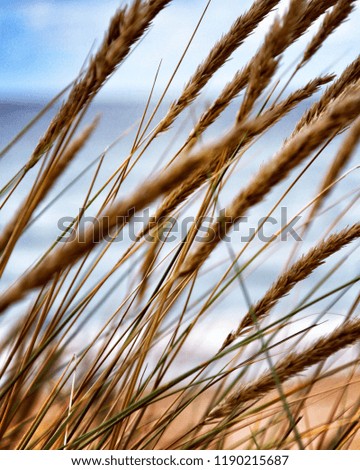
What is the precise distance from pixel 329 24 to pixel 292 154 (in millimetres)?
499

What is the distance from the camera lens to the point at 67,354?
0.96 meters

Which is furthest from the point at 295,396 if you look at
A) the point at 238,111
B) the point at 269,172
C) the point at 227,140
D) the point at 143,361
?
the point at 227,140

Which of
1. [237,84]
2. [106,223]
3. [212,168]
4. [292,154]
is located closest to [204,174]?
[212,168]

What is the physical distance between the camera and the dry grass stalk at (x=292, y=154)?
1.22 ft

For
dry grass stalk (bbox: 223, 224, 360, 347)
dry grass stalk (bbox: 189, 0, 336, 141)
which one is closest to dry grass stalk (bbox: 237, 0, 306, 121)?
dry grass stalk (bbox: 189, 0, 336, 141)

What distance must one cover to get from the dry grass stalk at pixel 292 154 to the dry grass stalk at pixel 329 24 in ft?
1.32

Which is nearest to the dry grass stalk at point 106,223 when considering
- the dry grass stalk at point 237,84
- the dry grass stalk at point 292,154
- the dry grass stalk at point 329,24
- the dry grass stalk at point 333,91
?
the dry grass stalk at point 292,154

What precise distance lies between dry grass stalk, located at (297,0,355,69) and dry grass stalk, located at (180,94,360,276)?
15.9 inches

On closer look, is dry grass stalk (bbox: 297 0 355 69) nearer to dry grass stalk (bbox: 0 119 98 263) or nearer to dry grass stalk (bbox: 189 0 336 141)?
dry grass stalk (bbox: 189 0 336 141)

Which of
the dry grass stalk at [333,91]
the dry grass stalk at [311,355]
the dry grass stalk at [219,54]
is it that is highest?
the dry grass stalk at [219,54]

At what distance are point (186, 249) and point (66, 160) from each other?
20cm

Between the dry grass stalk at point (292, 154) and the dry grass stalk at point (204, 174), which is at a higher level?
the dry grass stalk at point (204, 174)

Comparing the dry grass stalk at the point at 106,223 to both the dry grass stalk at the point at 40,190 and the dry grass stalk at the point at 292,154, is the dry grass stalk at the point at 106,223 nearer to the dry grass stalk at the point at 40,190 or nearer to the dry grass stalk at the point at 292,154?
the dry grass stalk at the point at 292,154

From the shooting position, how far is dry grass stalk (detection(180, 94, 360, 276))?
14.7 inches
